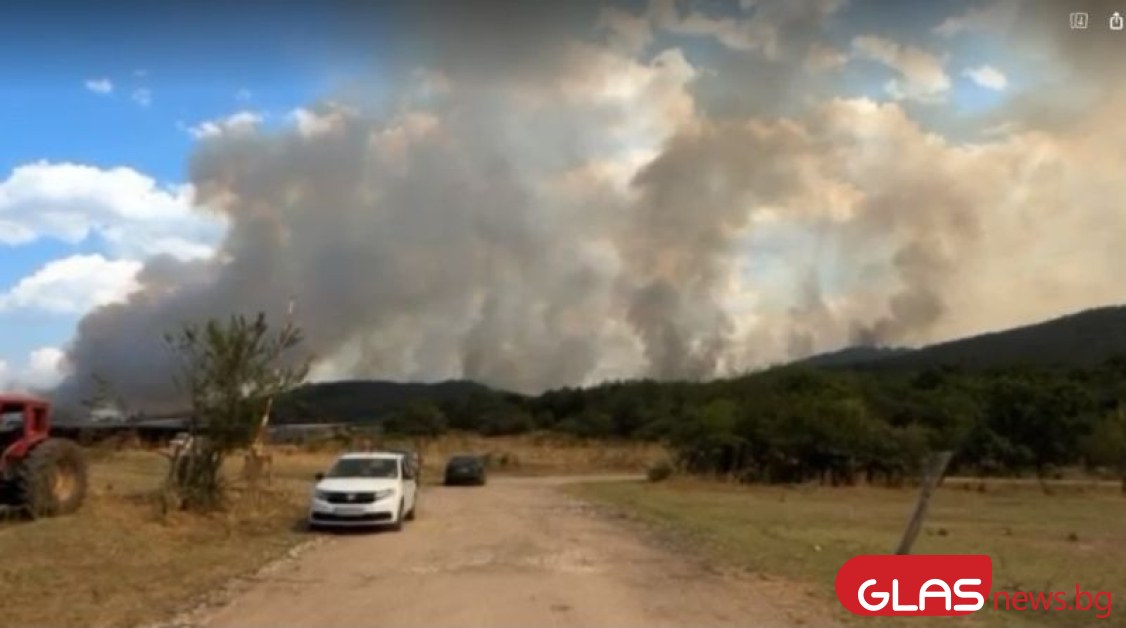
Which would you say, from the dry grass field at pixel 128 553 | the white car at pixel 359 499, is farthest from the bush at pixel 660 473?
the white car at pixel 359 499

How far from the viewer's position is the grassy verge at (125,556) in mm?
13711

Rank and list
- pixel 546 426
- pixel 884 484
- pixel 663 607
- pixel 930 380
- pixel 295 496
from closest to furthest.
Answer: pixel 663 607, pixel 295 496, pixel 884 484, pixel 930 380, pixel 546 426

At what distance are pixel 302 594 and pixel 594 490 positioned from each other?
1376 inches

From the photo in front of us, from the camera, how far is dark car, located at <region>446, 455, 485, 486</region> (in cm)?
5583

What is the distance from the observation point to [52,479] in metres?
22.0

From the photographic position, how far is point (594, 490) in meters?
49.4

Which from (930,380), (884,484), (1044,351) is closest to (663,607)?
(884,484)

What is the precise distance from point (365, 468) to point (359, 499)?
2197 millimetres

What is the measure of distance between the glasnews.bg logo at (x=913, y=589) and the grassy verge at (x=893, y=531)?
281 mm

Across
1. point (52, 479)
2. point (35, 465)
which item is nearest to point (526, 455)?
point (52, 479)

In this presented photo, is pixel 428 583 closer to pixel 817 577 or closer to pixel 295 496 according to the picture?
pixel 817 577

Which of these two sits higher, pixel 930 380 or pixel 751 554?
pixel 930 380

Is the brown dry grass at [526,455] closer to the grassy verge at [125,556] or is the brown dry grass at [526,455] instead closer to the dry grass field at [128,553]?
the dry grass field at [128,553]

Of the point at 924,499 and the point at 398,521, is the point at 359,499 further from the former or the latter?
the point at 924,499
